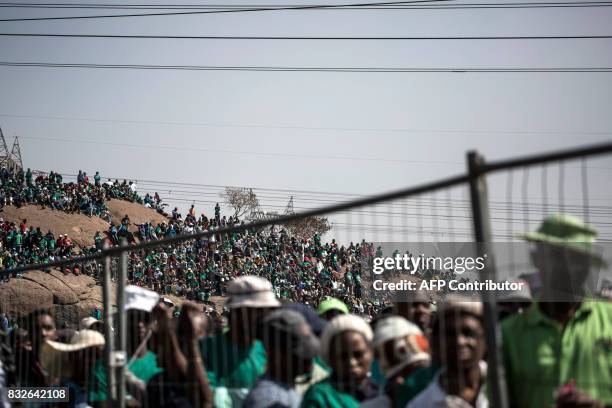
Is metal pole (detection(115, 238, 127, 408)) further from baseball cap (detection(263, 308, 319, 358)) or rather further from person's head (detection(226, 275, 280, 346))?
baseball cap (detection(263, 308, 319, 358))

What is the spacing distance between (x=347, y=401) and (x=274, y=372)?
44 cm

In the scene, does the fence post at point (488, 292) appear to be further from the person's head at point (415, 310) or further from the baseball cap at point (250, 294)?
the baseball cap at point (250, 294)

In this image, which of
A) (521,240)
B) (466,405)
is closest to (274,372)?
(466,405)

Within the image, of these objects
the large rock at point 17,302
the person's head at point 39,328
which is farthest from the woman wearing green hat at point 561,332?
the large rock at point 17,302

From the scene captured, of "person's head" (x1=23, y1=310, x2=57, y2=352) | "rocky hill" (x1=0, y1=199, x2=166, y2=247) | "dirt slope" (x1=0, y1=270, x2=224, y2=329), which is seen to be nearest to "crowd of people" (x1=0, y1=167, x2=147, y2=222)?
"rocky hill" (x1=0, y1=199, x2=166, y2=247)

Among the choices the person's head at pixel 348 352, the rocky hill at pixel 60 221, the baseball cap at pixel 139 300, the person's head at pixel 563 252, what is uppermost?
the rocky hill at pixel 60 221

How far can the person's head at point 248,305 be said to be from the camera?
4.54 m

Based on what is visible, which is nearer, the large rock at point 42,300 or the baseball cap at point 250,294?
the baseball cap at point 250,294

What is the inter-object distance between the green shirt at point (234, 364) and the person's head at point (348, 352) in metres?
0.52

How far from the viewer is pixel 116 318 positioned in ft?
17.3

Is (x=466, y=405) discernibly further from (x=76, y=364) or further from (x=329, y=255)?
(x=329, y=255)

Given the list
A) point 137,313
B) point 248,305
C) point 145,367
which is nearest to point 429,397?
point 248,305

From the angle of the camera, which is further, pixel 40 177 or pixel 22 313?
pixel 40 177

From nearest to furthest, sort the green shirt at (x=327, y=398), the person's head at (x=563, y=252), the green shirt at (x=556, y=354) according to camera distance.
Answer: the green shirt at (x=556, y=354)
the person's head at (x=563, y=252)
the green shirt at (x=327, y=398)
